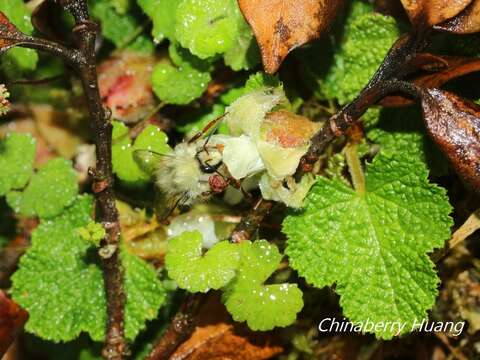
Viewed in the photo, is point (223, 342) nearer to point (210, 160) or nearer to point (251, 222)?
point (251, 222)

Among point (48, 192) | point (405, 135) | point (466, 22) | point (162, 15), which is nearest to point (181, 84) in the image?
point (162, 15)

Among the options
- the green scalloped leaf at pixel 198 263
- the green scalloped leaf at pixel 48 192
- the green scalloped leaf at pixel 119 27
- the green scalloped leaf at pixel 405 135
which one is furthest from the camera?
the green scalloped leaf at pixel 119 27

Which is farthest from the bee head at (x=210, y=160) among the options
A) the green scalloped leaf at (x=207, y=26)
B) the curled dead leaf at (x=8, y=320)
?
the curled dead leaf at (x=8, y=320)

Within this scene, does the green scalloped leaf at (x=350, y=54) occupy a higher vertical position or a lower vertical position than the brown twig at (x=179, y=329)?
higher

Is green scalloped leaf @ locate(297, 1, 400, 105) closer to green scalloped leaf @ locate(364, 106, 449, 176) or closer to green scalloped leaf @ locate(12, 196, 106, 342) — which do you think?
green scalloped leaf @ locate(364, 106, 449, 176)

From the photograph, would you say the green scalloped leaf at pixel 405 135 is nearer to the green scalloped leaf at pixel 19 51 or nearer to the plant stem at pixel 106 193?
the plant stem at pixel 106 193

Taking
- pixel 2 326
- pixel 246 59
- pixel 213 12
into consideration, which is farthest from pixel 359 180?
pixel 2 326

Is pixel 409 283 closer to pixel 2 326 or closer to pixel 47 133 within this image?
pixel 2 326
